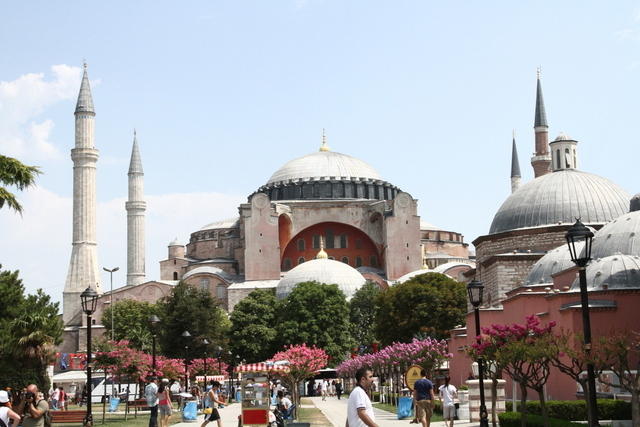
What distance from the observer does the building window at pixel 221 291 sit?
71000 mm

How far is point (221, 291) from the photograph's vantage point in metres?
71.3

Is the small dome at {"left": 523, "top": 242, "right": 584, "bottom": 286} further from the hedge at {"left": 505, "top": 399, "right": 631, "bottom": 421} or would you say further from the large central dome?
the large central dome

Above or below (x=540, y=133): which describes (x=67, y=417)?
below

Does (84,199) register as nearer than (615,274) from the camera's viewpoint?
No

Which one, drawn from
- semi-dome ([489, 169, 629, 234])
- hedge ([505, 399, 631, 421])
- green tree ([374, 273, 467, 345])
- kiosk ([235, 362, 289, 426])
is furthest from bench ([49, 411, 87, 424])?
green tree ([374, 273, 467, 345])

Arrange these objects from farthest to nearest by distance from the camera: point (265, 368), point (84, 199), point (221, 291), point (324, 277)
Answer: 1. point (221, 291)
2. point (84, 199)
3. point (324, 277)
4. point (265, 368)

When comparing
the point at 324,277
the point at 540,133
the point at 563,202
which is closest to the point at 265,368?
the point at 563,202

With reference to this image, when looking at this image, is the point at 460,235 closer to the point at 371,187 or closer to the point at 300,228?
the point at 371,187

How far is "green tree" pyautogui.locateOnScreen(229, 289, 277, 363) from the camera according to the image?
184ft

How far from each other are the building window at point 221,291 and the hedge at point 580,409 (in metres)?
52.3

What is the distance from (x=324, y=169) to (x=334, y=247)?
657 cm

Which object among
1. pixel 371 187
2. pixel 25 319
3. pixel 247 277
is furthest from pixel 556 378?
pixel 371 187

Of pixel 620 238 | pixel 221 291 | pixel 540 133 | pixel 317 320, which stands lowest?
pixel 317 320

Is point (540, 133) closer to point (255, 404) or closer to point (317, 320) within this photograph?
point (317, 320)
